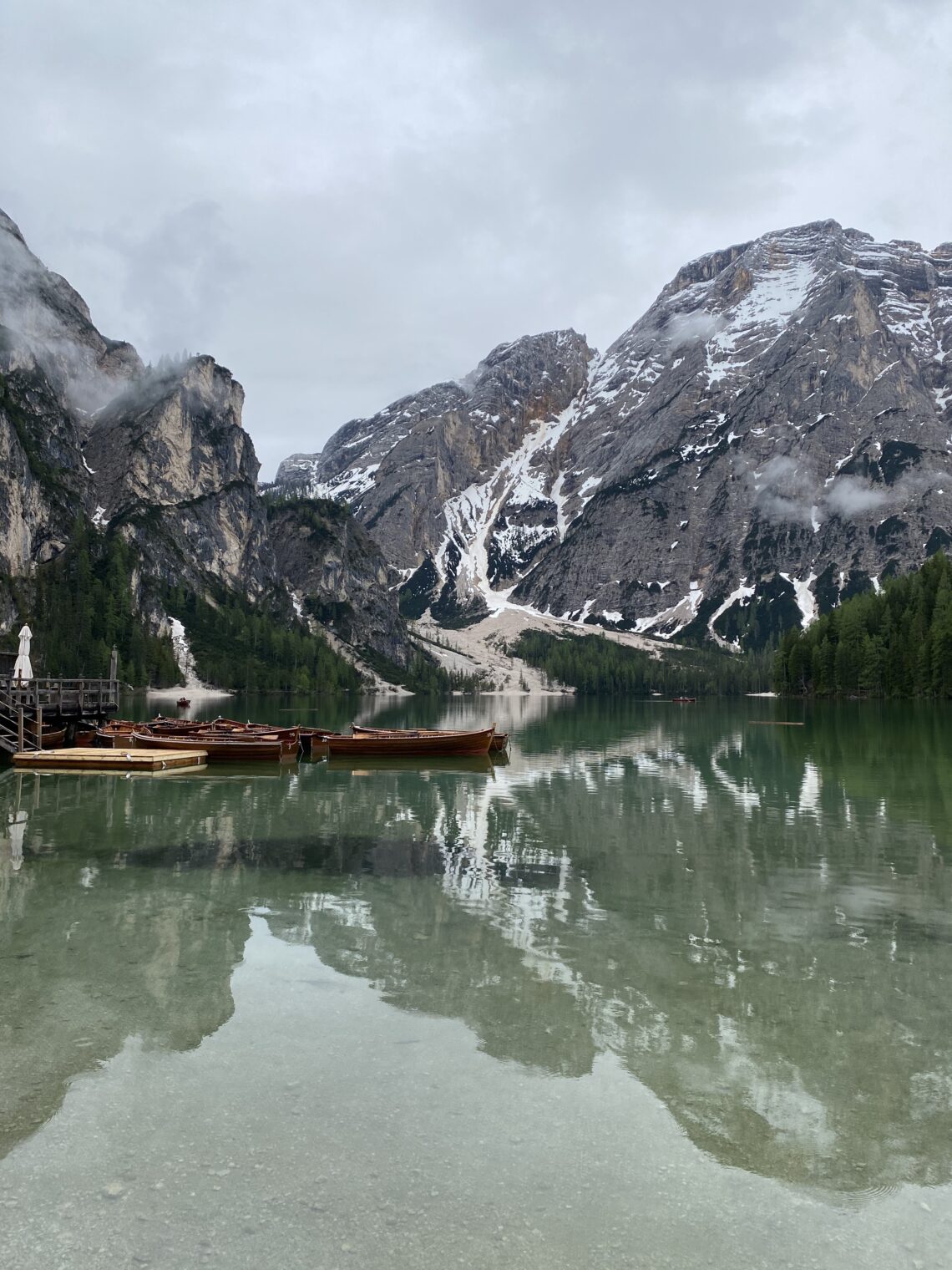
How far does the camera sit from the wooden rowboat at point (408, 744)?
185 feet

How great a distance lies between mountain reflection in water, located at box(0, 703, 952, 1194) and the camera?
995cm

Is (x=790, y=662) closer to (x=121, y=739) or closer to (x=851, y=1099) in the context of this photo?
(x=121, y=739)

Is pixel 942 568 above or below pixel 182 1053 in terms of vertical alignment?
above

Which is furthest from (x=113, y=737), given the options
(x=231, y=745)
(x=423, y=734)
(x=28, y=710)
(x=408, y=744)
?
(x=423, y=734)

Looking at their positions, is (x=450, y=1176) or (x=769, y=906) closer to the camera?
(x=450, y=1176)

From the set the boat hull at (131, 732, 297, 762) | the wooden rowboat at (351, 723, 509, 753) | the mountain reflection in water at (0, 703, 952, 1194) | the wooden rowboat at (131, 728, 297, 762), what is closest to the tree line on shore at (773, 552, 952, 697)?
the wooden rowboat at (351, 723, 509, 753)

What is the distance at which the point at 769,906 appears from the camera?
18.6 metres

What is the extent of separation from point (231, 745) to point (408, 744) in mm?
11760

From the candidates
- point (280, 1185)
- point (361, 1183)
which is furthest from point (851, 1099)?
point (280, 1185)

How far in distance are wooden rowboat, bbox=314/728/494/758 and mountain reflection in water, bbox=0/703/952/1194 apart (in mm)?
19618

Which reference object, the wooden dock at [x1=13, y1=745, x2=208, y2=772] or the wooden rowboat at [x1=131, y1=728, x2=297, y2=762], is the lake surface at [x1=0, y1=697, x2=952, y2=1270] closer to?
the wooden dock at [x1=13, y1=745, x2=208, y2=772]

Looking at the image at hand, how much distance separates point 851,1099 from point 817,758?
156ft

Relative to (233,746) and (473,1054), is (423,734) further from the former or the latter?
(473,1054)

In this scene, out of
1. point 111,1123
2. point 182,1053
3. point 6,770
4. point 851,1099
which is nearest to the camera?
point 111,1123
